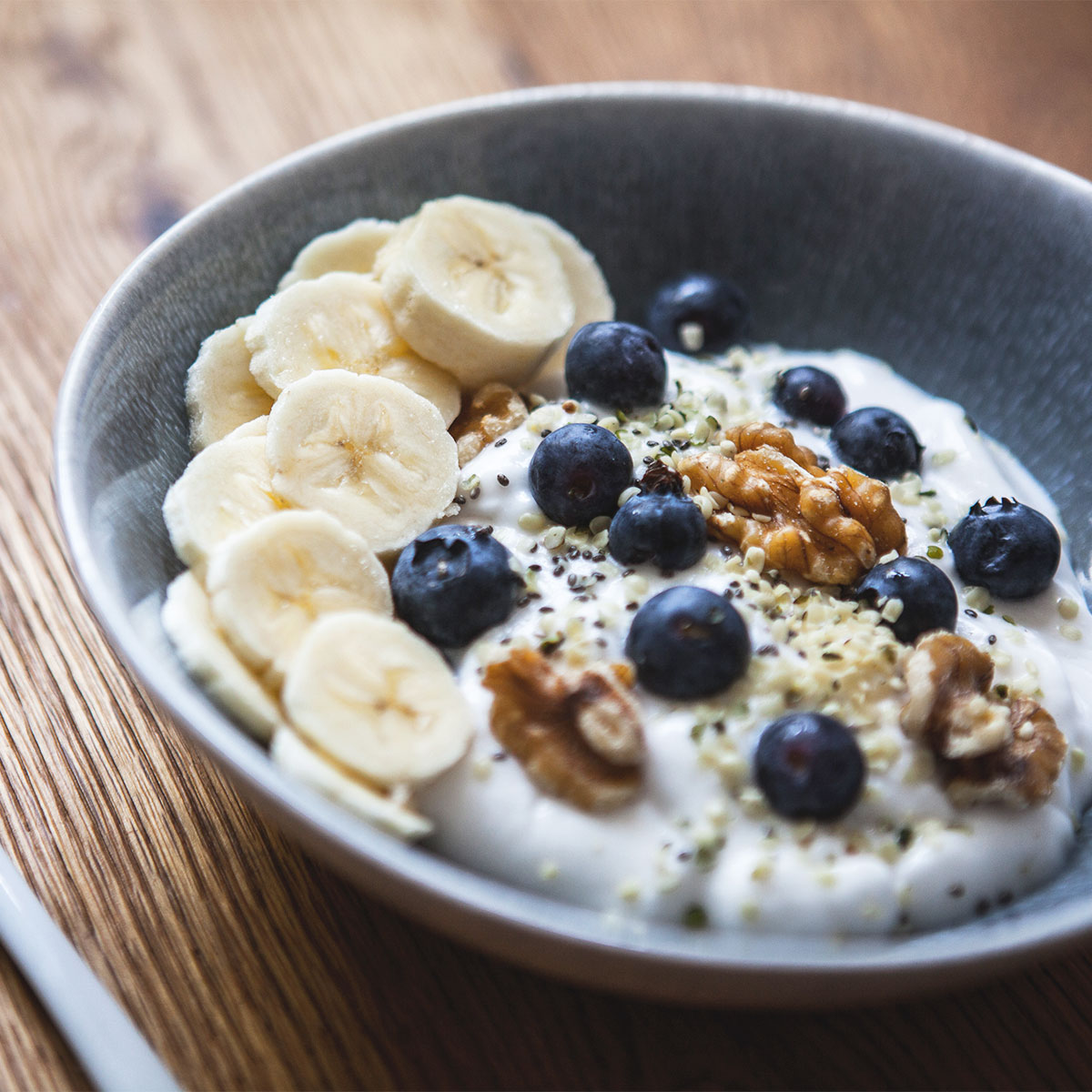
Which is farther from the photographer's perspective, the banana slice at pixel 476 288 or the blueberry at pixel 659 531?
the banana slice at pixel 476 288

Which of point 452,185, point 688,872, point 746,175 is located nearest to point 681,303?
point 746,175

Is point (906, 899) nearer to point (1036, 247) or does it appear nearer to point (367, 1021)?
point (367, 1021)

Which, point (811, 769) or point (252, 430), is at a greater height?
point (252, 430)

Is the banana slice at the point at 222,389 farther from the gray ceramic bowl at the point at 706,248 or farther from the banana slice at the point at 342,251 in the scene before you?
the banana slice at the point at 342,251

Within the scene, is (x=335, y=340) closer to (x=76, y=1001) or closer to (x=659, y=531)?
(x=659, y=531)

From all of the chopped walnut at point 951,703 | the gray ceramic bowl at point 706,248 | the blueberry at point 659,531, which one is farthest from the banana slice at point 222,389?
the chopped walnut at point 951,703

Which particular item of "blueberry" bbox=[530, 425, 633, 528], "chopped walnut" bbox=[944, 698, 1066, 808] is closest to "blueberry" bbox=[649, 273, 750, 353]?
"blueberry" bbox=[530, 425, 633, 528]

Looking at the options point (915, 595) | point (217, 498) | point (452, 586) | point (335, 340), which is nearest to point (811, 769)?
point (915, 595)

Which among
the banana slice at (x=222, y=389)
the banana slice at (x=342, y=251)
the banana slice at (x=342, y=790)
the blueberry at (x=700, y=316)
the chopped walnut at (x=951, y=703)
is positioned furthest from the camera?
the blueberry at (x=700, y=316)
